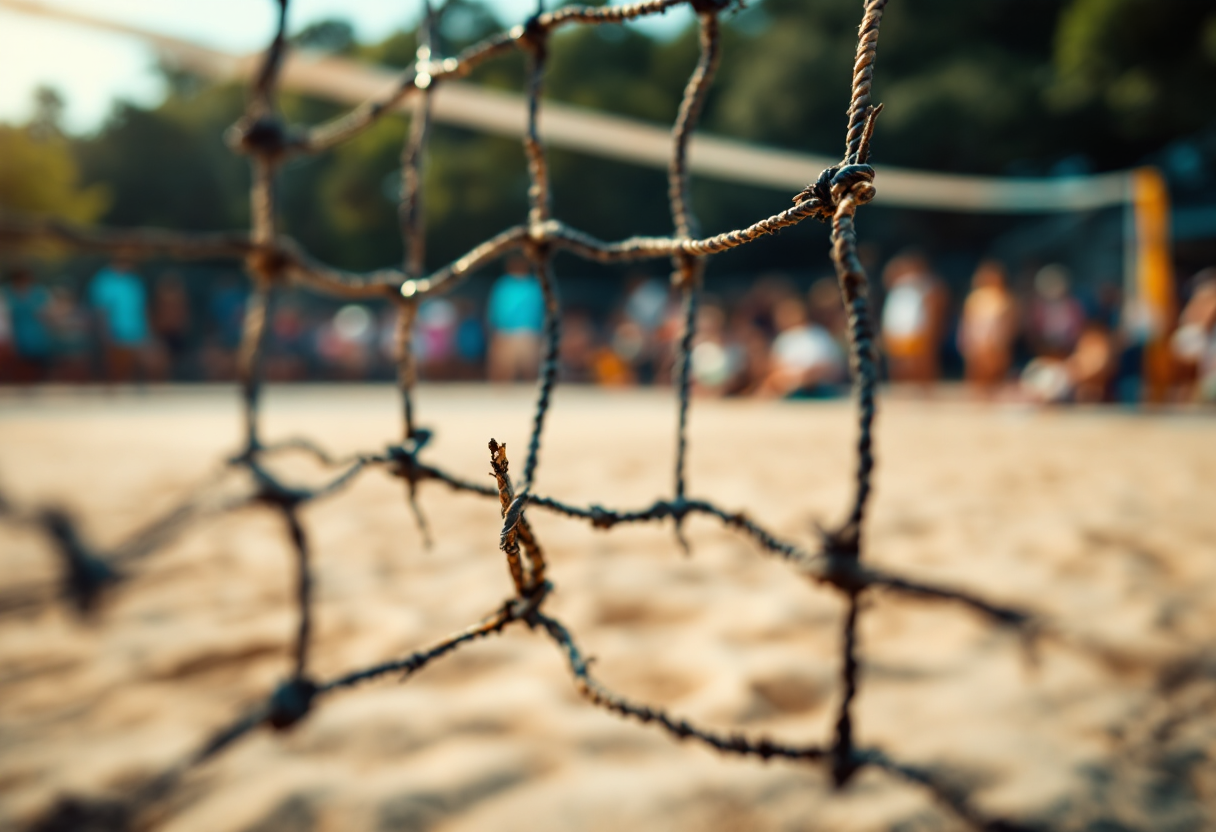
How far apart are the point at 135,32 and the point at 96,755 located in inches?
89.5

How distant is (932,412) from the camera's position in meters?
4.90

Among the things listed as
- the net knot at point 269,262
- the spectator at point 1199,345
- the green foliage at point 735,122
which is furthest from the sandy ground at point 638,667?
the green foliage at point 735,122

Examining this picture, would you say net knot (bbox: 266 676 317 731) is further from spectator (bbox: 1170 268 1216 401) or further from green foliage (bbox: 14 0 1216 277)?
green foliage (bbox: 14 0 1216 277)

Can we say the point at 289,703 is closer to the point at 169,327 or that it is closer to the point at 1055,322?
the point at 1055,322

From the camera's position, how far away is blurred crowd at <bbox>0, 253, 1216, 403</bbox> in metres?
5.35

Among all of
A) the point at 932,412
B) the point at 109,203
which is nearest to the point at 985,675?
the point at 932,412

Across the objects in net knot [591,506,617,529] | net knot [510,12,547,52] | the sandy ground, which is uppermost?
net knot [510,12,547,52]

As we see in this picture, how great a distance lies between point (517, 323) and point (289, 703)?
5848 mm

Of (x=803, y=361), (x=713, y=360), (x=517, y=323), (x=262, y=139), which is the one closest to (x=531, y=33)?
(x=262, y=139)

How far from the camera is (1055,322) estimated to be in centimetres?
747

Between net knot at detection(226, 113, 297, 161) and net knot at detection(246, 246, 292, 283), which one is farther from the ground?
net knot at detection(226, 113, 297, 161)

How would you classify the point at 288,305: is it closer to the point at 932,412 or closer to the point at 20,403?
the point at 20,403

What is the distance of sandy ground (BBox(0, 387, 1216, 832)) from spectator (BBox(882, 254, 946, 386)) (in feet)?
10.9

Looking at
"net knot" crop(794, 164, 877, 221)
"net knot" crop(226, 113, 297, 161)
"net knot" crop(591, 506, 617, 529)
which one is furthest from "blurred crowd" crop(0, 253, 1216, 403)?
"net knot" crop(794, 164, 877, 221)
